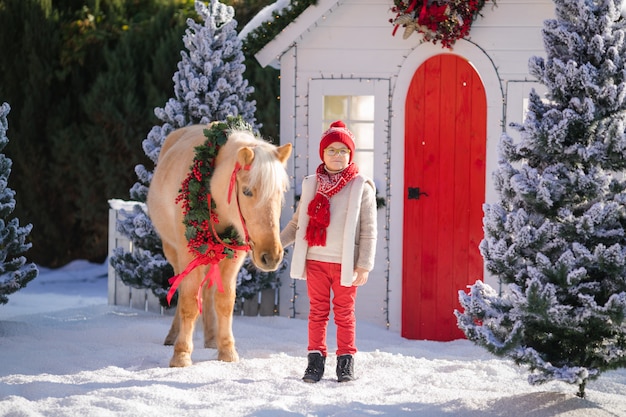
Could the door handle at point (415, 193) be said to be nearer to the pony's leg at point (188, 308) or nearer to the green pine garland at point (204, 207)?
the green pine garland at point (204, 207)

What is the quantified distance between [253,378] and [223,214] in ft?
3.89

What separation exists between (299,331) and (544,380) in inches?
136

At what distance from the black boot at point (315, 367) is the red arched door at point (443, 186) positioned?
105 inches

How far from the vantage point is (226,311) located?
23.4 feet

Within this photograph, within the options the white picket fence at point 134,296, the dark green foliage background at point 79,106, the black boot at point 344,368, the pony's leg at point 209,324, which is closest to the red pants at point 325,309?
the black boot at point 344,368

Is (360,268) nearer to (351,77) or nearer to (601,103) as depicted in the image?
(601,103)

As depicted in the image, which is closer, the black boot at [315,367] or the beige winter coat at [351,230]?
the beige winter coat at [351,230]

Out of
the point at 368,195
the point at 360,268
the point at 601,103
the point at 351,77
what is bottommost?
the point at 360,268

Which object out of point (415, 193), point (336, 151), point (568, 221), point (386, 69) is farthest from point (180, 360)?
point (386, 69)

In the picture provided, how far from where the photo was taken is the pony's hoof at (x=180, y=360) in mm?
6820

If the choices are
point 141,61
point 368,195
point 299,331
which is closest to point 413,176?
point 299,331

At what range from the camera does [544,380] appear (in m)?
5.49

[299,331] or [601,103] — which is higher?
[601,103]

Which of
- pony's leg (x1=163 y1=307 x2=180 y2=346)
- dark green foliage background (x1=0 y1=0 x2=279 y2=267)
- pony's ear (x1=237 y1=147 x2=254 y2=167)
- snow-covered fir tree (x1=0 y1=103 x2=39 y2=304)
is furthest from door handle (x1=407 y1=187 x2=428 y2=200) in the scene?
dark green foliage background (x1=0 y1=0 x2=279 y2=267)
